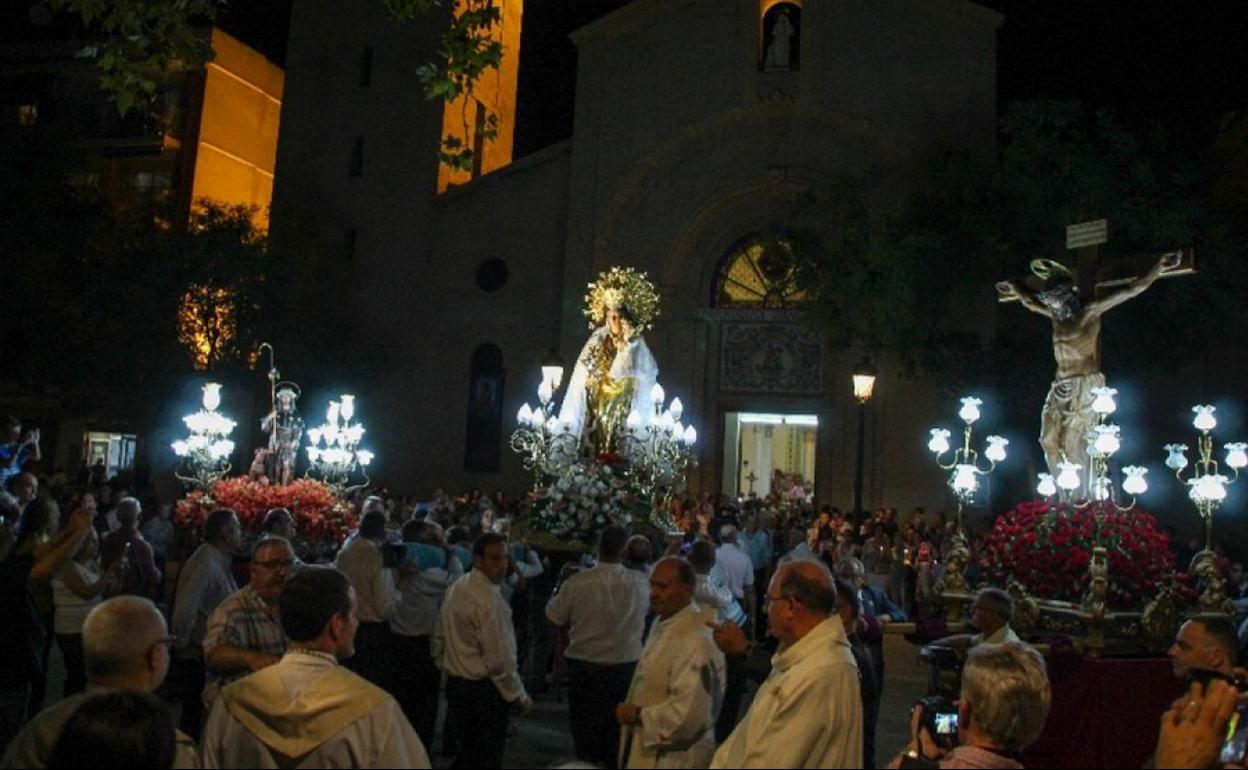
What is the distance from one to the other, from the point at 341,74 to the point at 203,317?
7738 millimetres

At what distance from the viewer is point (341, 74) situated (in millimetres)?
29984

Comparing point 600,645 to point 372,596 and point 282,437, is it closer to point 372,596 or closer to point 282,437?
point 372,596

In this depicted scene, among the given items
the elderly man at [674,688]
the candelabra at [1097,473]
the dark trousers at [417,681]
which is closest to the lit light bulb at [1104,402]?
the candelabra at [1097,473]

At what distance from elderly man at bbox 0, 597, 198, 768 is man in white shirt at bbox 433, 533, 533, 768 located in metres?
3.09

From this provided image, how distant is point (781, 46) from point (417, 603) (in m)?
21.4

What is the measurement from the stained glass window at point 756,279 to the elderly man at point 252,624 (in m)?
21.5

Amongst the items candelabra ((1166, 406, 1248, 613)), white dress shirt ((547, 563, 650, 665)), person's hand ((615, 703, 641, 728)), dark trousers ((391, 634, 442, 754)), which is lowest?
dark trousers ((391, 634, 442, 754))

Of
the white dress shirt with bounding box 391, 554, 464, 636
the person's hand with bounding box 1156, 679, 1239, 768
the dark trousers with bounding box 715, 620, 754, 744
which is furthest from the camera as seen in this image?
the white dress shirt with bounding box 391, 554, 464, 636

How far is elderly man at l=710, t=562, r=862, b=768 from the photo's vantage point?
3.68 m

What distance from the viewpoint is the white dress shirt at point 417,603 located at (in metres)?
8.55

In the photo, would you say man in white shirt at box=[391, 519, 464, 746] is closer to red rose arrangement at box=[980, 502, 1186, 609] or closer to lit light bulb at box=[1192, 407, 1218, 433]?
red rose arrangement at box=[980, 502, 1186, 609]

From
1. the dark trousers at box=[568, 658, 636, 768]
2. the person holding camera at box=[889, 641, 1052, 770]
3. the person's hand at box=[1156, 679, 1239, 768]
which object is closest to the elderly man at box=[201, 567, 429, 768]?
the person holding camera at box=[889, 641, 1052, 770]

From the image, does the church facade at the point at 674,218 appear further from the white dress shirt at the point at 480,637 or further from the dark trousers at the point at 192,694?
the white dress shirt at the point at 480,637

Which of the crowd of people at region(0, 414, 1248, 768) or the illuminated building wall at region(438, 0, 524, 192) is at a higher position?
the illuminated building wall at region(438, 0, 524, 192)
